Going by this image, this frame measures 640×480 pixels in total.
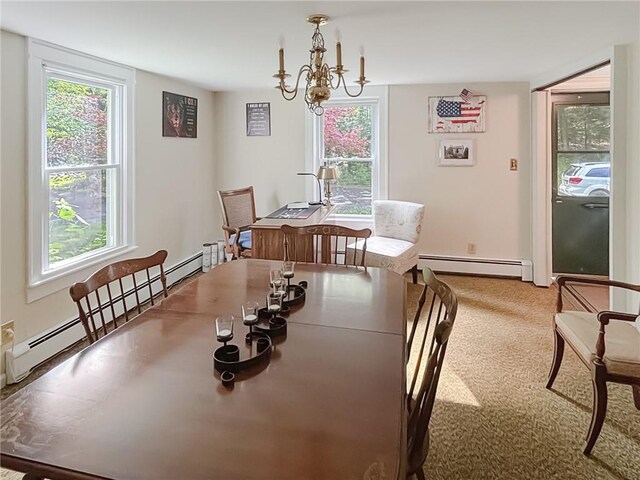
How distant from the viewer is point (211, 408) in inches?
43.6

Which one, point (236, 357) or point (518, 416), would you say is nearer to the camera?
point (236, 357)

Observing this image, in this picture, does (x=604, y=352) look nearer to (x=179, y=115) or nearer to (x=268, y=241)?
(x=268, y=241)

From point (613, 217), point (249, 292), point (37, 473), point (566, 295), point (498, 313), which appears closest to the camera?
point (37, 473)

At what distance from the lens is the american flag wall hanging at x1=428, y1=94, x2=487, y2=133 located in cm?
472

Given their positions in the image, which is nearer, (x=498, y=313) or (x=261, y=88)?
(x=498, y=313)

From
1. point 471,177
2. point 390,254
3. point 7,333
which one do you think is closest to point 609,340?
point 390,254

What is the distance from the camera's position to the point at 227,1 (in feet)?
7.01

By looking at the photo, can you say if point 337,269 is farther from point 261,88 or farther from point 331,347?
point 261,88

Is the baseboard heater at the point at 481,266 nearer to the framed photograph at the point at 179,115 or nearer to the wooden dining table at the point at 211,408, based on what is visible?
the framed photograph at the point at 179,115

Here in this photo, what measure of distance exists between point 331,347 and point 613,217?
8.30 feet

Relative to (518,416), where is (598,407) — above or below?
above

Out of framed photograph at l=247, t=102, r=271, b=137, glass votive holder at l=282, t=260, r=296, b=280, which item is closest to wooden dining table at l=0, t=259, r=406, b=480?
glass votive holder at l=282, t=260, r=296, b=280

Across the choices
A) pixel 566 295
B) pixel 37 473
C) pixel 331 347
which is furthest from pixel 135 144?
pixel 566 295

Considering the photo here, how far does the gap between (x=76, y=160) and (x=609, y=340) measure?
3.58 m
